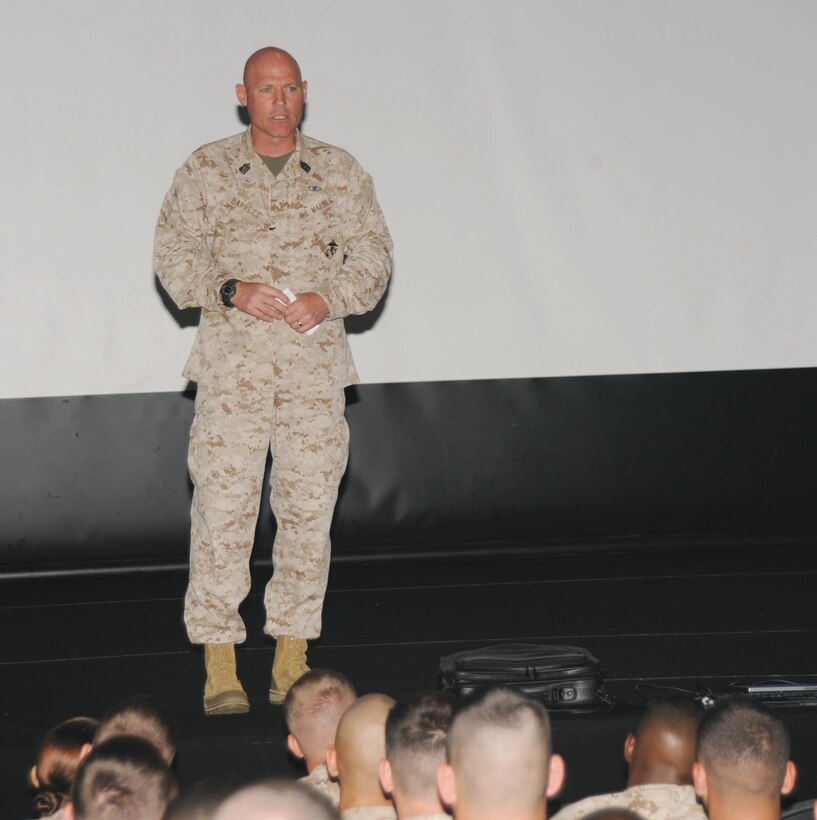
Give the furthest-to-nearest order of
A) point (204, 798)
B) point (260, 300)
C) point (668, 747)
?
point (260, 300) < point (668, 747) < point (204, 798)

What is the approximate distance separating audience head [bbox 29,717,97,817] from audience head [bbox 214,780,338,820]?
0.95m

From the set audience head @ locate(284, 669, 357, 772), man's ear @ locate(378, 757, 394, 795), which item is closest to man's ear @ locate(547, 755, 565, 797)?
man's ear @ locate(378, 757, 394, 795)

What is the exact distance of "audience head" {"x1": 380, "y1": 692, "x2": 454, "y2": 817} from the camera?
1.69m

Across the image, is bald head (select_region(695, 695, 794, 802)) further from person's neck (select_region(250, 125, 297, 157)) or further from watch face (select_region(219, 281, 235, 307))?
person's neck (select_region(250, 125, 297, 157))

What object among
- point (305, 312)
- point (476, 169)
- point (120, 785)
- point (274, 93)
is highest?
point (476, 169)

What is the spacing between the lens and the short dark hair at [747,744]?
1.76 m

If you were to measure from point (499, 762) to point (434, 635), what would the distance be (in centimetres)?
197

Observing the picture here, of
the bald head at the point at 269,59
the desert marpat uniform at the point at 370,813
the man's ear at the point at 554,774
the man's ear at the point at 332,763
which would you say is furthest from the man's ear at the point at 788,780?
the bald head at the point at 269,59

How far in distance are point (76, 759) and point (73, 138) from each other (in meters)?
2.52

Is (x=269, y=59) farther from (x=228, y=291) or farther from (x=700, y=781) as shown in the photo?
(x=700, y=781)

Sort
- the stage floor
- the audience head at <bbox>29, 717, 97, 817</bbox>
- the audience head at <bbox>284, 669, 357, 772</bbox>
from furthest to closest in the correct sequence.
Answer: the stage floor → the audience head at <bbox>284, 669, 357, 772</bbox> → the audience head at <bbox>29, 717, 97, 817</bbox>

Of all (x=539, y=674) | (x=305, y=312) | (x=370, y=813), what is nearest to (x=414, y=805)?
(x=370, y=813)

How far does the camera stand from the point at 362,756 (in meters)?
1.89

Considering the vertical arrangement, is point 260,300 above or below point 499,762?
above
